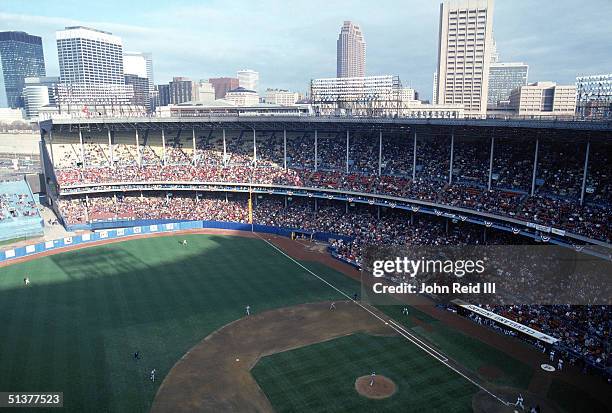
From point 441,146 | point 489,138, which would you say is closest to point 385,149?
point 441,146

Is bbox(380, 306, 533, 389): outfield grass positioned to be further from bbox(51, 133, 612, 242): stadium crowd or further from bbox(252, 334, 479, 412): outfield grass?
bbox(51, 133, 612, 242): stadium crowd

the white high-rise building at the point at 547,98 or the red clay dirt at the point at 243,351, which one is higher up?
the white high-rise building at the point at 547,98

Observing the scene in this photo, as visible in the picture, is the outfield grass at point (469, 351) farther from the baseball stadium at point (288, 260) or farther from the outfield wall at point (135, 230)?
the outfield wall at point (135, 230)

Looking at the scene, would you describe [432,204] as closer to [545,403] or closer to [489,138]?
[489,138]

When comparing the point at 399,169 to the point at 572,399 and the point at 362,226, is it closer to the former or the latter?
the point at 362,226

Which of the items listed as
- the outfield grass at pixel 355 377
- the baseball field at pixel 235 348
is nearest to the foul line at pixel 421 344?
the baseball field at pixel 235 348

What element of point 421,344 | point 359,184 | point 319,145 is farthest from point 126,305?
point 319,145
